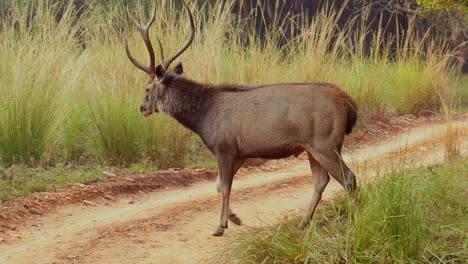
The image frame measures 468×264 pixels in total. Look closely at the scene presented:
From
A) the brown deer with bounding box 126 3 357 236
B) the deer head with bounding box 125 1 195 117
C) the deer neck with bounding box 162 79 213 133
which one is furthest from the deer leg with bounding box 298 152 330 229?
the deer head with bounding box 125 1 195 117

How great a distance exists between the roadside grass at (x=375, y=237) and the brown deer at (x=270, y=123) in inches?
32.7

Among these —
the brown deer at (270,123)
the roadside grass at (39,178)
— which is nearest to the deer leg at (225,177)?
the brown deer at (270,123)

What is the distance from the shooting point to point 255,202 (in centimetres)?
1054

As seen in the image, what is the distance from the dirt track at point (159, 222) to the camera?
821 centimetres

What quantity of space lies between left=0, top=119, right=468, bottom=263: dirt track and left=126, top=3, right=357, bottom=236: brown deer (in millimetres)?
294

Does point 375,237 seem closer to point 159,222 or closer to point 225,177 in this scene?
point 225,177

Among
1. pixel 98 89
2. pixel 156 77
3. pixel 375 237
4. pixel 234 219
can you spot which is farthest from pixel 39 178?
pixel 375 237

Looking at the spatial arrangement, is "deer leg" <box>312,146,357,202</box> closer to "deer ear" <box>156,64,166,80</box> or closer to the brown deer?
the brown deer

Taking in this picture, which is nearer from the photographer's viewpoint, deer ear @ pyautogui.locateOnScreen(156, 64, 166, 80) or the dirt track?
the dirt track

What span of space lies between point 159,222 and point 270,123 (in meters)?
1.63

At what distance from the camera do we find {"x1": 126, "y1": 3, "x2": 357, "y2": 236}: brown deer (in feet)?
28.1

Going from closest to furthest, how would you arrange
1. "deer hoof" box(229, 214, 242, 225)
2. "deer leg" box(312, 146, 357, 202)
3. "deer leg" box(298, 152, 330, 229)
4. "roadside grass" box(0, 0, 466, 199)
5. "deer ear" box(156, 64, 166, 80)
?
1. "deer leg" box(312, 146, 357, 202)
2. "deer leg" box(298, 152, 330, 229)
3. "deer hoof" box(229, 214, 242, 225)
4. "deer ear" box(156, 64, 166, 80)
5. "roadside grass" box(0, 0, 466, 199)

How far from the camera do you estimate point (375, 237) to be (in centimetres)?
703

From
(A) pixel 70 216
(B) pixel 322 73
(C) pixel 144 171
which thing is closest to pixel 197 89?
(A) pixel 70 216
